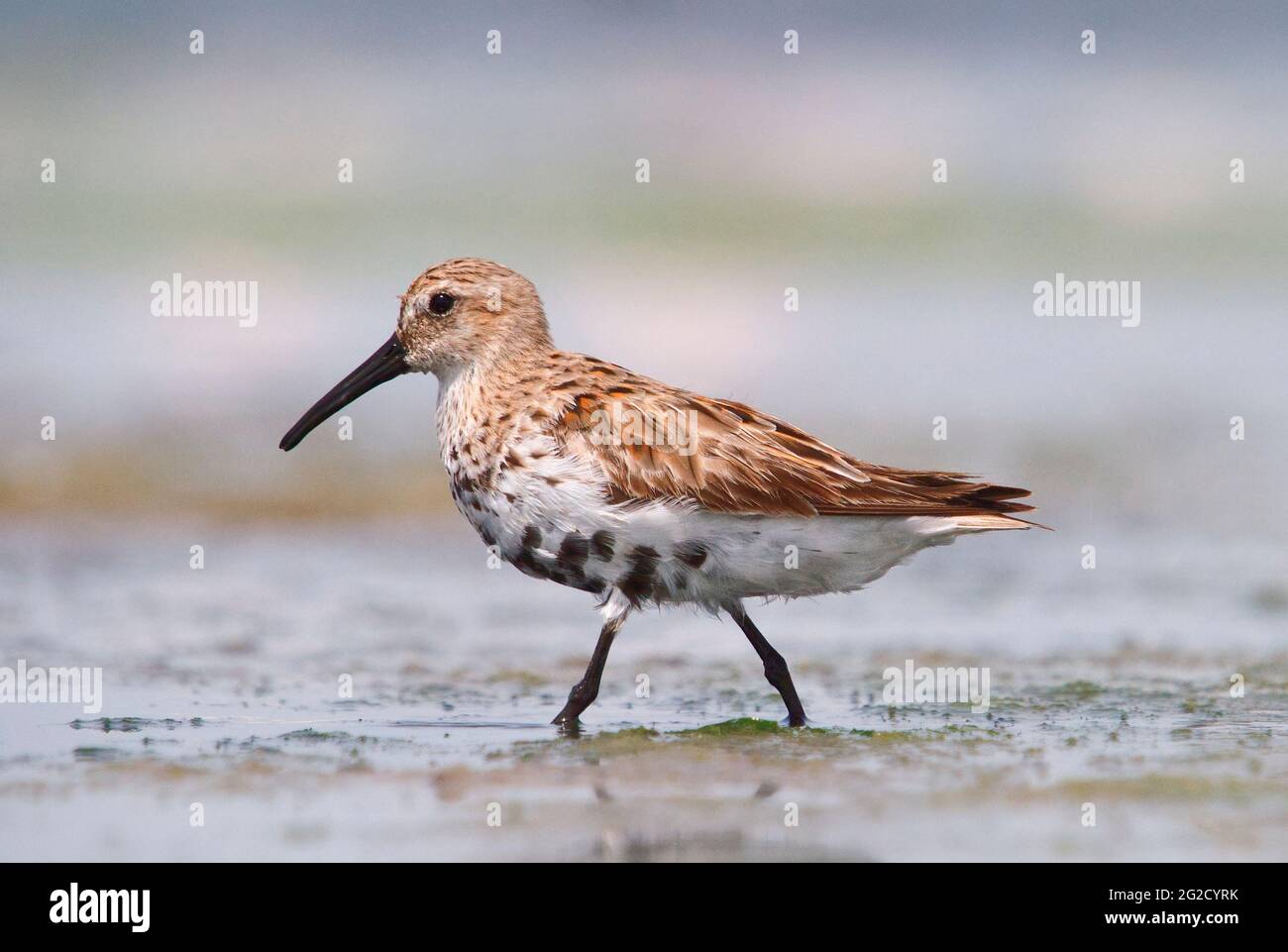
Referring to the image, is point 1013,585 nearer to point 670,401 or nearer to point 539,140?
point 670,401

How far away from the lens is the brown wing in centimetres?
902

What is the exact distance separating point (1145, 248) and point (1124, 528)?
37.8 ft

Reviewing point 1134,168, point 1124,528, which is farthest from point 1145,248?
point 1124,528

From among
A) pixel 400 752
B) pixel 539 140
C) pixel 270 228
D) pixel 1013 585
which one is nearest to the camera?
pixel 400 752

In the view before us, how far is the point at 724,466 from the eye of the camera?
9.12 meters

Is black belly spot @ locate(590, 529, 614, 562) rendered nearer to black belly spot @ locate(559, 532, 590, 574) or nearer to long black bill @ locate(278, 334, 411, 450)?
black belly spot @ locate(559, 532, 590, 574)

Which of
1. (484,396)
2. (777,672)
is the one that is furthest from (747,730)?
(484,396)

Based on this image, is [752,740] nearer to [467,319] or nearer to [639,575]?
[639,575]

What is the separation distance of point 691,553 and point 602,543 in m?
0.46

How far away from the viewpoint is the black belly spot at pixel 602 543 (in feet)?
29.4

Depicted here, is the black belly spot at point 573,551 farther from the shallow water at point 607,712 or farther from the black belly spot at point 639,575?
the shallow water at point 607,712

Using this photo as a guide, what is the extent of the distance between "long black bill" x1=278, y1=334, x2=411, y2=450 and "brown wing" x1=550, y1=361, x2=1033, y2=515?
4.17 feet

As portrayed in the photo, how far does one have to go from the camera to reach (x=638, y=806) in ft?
24.2

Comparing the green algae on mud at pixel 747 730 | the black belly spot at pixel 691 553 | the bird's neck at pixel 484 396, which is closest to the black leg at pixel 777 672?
the green algae on mud at pixel 747 730
